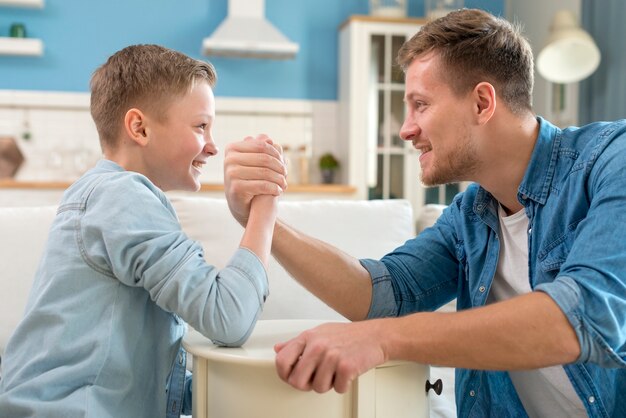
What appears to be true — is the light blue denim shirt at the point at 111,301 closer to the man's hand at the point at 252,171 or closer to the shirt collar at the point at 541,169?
the man's hand at the point at 252,171

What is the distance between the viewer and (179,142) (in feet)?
4.60

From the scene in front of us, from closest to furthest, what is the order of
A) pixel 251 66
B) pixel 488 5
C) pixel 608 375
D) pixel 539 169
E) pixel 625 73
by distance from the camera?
pixel 608 375 < pixel 539 169 < pixel 625 73 < pixel 251 66 < pixel 488 5

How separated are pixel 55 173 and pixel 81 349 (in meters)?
4.40

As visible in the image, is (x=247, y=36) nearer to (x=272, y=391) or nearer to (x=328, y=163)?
(x=328, y=163)

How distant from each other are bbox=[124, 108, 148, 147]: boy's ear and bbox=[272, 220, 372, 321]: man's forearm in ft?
1.10

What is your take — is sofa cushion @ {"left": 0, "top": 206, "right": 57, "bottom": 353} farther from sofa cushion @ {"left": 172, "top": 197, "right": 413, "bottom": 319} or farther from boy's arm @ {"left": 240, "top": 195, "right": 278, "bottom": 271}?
boy's arm @ {"left": 240, "top": 195, "right": 278, "bottom": 271}

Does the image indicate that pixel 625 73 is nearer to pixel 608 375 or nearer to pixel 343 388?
pixel 608 375

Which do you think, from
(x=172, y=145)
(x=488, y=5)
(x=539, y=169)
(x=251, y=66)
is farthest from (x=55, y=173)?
(x=539, y=169)

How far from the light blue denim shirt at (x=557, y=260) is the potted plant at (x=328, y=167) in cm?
385

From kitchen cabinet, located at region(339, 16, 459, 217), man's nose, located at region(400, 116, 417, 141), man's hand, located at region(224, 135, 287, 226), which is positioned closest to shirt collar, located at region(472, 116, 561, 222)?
man's nose, located at region(400, 116, 417, 141)

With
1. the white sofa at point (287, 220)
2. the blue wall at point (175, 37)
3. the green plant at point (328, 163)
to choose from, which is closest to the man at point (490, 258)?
the white sofa at point (287, 220)

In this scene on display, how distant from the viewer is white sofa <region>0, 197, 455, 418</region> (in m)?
1.97

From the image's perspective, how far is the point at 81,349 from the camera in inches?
45.3

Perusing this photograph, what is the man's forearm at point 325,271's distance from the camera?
1.51 metres
